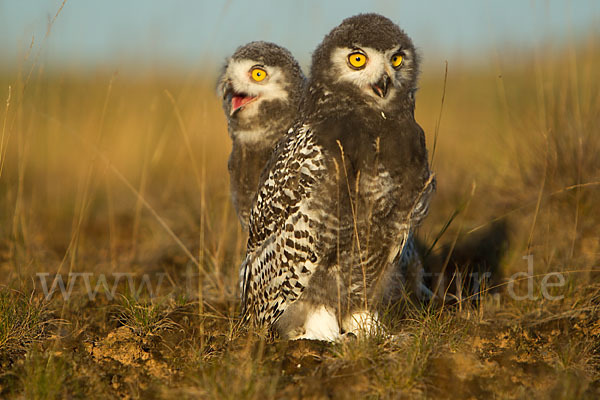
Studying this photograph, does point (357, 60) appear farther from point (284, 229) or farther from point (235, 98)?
point (235, 98)

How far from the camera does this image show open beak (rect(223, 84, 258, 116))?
4.64 m

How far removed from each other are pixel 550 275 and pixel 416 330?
1638mm

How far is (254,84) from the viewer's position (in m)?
4.64

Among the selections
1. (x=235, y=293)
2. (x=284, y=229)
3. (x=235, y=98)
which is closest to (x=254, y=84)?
(x=235, y=98)

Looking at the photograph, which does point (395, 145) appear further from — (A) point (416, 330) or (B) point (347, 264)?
(A) point (416, 330)

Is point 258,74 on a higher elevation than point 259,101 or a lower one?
higher

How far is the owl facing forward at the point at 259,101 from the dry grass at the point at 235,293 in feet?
1.55

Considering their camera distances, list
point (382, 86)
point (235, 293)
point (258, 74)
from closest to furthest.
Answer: point (382, 86), point (258, 74), point (235, 293)

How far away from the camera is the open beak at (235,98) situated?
4637 millimetres

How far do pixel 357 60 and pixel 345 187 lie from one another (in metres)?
0.79

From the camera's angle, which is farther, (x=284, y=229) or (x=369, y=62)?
(x=284, y=229)

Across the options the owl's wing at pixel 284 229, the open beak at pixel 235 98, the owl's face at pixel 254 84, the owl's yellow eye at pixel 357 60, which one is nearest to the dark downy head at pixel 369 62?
the owl's yellow eye at pixel 357 60

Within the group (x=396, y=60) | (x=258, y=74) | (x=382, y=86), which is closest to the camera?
(x=382, y=86)

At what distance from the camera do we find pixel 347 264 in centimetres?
376
